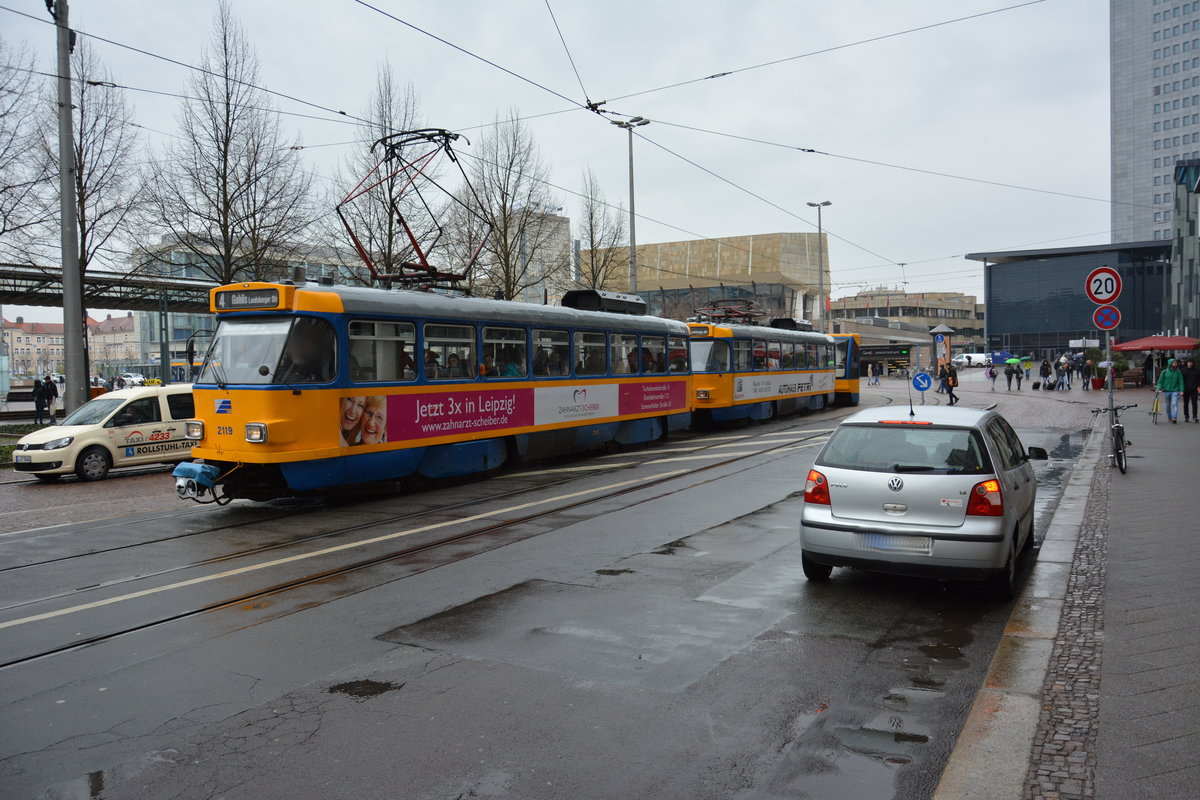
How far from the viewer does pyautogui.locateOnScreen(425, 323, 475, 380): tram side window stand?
13.4 meters

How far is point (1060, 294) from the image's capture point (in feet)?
315

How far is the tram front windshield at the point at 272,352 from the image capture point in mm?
11219

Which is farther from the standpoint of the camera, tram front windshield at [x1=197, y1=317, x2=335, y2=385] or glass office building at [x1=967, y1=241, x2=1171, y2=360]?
glass office building at [x1=967, y1=241, x2=1171, y2=360]

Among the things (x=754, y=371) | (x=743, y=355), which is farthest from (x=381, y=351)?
(x=754, y=371)

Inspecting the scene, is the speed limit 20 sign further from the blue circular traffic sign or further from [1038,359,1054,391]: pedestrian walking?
[1038,359,1054,391]: pedestrian walking

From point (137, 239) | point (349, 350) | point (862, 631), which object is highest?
point (137, 239)

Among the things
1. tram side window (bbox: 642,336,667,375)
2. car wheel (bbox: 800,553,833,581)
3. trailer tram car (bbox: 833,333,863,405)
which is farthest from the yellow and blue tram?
trailer tram car (bbox: 833,333,863,405)

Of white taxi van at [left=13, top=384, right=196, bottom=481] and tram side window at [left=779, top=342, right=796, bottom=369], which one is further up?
tram side window at [left=779, top=342, right=796, bottom=369]

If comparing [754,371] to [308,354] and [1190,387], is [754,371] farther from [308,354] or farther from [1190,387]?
[308,354]

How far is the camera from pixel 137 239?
77.7ft

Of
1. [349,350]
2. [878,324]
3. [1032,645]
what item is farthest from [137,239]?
[878,324]

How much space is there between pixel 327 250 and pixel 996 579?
27510 mm

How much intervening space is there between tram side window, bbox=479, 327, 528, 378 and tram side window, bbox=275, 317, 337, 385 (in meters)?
3.36

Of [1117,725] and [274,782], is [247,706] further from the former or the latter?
[1117,725]
